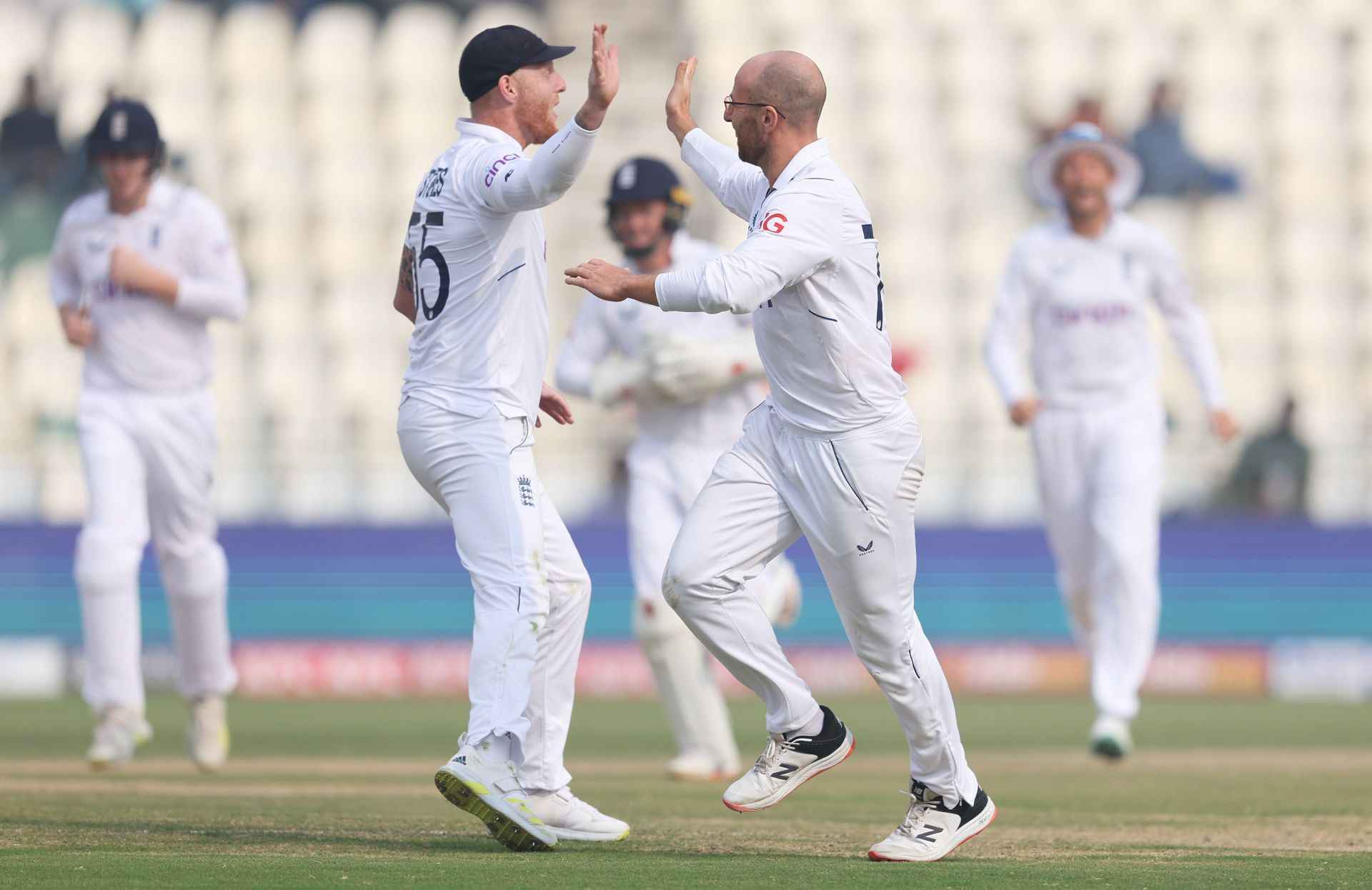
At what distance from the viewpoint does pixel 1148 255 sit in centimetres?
965

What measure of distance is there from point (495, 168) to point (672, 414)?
11.1ft

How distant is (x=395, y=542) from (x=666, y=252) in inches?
347

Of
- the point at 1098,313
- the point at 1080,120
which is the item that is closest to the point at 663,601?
the point at 1098,313

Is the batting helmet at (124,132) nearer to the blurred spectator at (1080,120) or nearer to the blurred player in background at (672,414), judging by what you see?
the blurred player in background at (672,414)

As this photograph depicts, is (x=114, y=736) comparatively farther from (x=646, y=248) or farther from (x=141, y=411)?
(x=646, y=248)

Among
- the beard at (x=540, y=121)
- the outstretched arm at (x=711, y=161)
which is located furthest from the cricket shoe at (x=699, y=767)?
the beard at (x=540, y=121)

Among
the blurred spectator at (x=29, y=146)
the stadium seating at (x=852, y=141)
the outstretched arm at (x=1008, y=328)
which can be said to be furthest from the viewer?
the stadium seating at (x=852, y=141)

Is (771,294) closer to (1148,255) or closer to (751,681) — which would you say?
(751,681)

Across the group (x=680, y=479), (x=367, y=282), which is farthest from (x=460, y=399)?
(x=367, y=282)

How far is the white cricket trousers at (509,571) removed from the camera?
219 inches

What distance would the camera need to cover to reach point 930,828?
5578 mm

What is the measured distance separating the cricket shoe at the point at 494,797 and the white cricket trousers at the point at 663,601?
3073 millimetres

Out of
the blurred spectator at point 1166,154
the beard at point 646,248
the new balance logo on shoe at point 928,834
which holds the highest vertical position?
the blurred spectator at point 1166,154

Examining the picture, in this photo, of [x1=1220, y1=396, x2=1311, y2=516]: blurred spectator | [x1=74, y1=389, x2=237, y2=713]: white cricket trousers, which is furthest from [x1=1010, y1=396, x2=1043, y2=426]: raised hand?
[x1=1220, y1=396, x2=1311, y2=516]: blurred spectator
